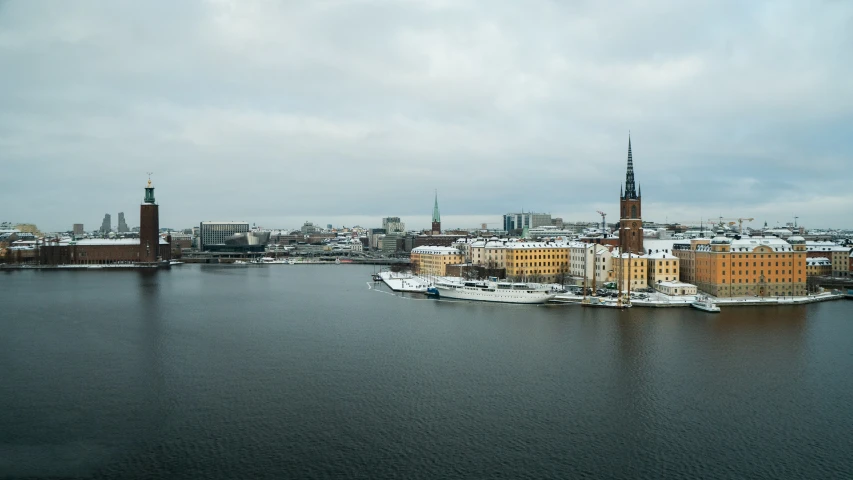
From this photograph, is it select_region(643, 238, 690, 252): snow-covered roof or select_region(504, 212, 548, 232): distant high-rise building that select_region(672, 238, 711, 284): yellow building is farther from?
select_region(504, 212, 548, 232): distant high-rise building

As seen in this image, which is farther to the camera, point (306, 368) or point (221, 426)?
point (306, 368)

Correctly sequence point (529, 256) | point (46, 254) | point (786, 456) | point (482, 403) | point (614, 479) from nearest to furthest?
point (614, 479), point (786, 456), point (482, 403), point (529, 256), point (46, 254)

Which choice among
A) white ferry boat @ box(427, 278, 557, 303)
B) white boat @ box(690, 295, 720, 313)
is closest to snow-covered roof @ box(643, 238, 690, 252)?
white boat @ box(690, 295, 720, 313)

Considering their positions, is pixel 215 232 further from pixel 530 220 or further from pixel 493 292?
pixel 493 292

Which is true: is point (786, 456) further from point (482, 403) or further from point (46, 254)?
point (46, 254)

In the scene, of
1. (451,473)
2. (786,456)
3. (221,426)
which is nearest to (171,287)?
(221,426)
